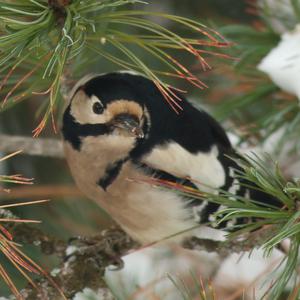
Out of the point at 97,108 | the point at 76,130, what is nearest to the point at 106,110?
the point at 97,108

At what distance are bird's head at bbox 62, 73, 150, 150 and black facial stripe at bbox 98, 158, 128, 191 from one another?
0.08 metres

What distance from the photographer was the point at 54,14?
107 cm

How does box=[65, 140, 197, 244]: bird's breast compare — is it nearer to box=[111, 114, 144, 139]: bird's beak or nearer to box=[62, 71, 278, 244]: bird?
box=[62, 71, 278, 244]: bird

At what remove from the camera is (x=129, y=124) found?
1445 millimetres

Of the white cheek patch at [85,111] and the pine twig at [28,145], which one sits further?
the pine twig at [28,145]

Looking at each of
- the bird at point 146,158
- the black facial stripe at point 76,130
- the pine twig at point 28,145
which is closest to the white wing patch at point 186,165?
the bird at point 146,158

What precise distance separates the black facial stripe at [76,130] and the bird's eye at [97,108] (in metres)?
0.04

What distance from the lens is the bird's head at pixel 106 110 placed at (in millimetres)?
1449

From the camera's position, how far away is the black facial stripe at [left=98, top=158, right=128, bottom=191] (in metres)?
1.63

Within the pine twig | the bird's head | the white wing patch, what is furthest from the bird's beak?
the pine twig

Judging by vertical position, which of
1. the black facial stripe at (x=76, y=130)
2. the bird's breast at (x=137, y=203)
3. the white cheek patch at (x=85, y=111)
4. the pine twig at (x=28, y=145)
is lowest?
the bird's breast at (x=137, y=203)

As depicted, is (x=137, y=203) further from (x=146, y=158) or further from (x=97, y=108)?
(x=97, y=108)

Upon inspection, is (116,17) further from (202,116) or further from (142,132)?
(202,116)

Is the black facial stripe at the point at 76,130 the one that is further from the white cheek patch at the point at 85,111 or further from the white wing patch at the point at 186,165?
the white wing patch at the point at 186,165
